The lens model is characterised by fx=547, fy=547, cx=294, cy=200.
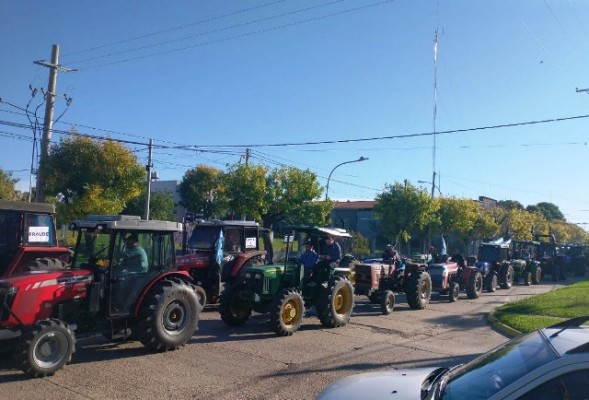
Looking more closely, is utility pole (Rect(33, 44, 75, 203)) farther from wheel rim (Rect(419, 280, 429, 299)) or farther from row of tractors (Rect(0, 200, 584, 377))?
wheel rim (Rect(419, 280, 429, 299))

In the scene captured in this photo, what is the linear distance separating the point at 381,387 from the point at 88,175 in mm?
21747

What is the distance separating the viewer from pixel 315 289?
1237 cm

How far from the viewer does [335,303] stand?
12.4m

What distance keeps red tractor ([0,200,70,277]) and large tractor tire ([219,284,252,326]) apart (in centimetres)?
335

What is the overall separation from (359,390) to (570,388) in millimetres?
1411

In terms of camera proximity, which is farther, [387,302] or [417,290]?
[417,290]

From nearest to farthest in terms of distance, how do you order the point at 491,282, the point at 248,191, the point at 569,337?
the point at 569,337 → the point at 491,282 → the point at 248,191

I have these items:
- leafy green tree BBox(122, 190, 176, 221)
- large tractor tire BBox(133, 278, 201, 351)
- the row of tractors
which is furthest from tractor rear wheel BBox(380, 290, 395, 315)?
leafy green tree BBox(122, 190, 176, 221)

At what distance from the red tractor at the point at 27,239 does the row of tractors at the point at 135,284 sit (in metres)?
0.02

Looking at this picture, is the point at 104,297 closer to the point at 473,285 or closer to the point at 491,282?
the point at 473,285

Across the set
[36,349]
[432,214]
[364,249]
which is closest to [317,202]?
[364,249]

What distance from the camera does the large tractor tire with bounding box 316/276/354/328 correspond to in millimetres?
11945

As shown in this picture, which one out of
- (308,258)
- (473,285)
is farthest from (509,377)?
(473,285)

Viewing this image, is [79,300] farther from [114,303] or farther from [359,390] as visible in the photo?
[359,390]
